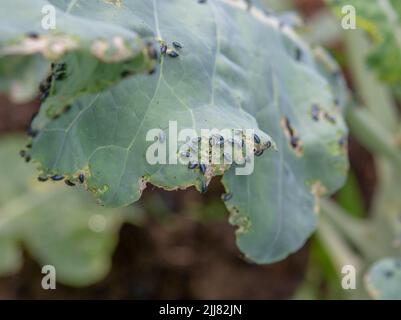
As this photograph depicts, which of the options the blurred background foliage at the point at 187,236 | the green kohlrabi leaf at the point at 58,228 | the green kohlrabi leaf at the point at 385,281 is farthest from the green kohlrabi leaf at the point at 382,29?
the green kohlrabi leaf at the point at 58,228

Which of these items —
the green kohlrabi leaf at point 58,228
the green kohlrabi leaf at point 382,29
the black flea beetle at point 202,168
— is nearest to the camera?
the black flea beetle at point 202,168

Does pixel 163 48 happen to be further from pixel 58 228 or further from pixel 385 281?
pixel 58 228

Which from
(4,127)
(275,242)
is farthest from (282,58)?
(4,127)

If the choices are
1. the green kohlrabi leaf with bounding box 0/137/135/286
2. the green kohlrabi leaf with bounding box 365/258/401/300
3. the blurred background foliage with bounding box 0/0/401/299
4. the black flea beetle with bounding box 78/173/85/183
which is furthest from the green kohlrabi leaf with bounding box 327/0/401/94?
the green kohlrabi leaf with bounding box 0/137/135/286

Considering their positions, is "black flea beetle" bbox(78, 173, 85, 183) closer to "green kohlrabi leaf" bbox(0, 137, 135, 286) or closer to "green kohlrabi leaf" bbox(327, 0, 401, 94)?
"green kohlrabi leaf" bbox(327, 0, 401, 94)

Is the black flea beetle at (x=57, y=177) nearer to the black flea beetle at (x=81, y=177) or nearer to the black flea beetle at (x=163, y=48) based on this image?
the black flea beetle at (x=81, y=177)

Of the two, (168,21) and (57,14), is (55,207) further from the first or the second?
(57,14)
